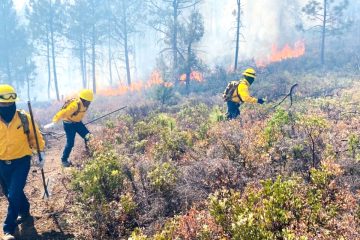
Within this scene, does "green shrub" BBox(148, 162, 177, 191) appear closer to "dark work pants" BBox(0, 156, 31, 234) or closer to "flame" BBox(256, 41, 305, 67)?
"dark work pants" BBox(0, 156, 31, 234)

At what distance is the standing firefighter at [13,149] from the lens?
4816mm

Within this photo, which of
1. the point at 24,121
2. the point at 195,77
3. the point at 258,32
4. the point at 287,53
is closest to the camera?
the point at 24,121

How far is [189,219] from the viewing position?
3875 mm

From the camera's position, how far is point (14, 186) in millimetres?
4887

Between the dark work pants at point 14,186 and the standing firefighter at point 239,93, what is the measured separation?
19.0 feet

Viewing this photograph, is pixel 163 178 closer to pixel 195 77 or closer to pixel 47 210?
pixel 47 210

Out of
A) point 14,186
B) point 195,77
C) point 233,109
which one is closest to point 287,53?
point 195,77

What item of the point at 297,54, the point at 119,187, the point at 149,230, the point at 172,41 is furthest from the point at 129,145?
the point at 297,54

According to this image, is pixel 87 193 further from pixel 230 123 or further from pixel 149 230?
pixel 230 123

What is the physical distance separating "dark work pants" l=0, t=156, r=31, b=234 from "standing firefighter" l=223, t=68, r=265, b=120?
5.78m

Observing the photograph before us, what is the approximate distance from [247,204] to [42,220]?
3677mm

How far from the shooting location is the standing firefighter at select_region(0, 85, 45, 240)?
15.8ft

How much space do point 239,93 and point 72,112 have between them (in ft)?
14.4

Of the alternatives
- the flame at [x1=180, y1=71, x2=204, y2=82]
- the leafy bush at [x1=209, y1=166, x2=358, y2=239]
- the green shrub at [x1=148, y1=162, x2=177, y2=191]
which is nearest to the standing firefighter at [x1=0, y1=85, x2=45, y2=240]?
the green shrub at [x1=148, y1=162, x2=177, y2=191]
